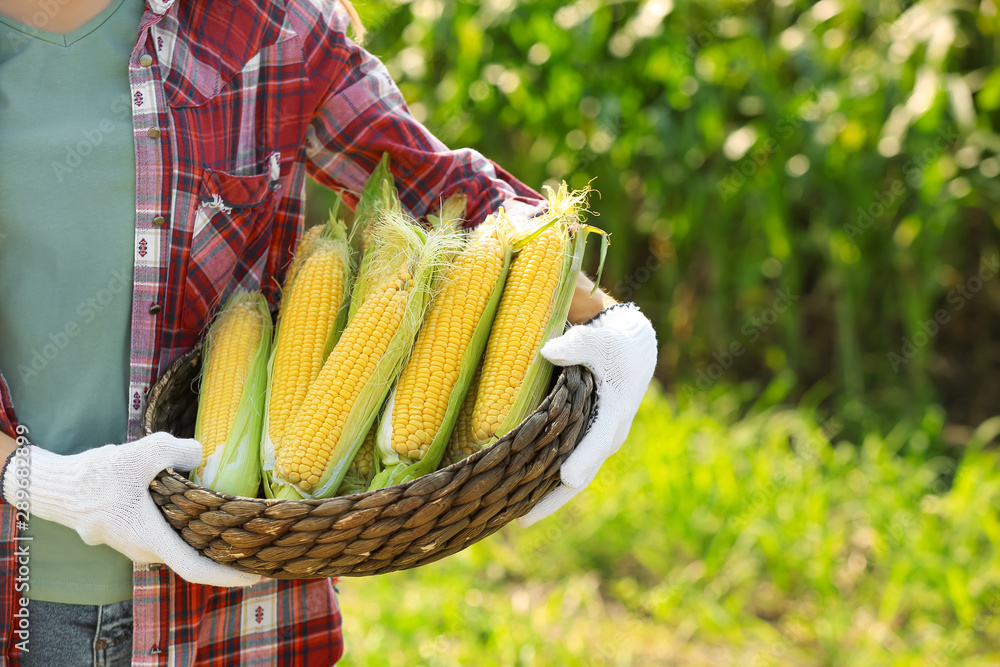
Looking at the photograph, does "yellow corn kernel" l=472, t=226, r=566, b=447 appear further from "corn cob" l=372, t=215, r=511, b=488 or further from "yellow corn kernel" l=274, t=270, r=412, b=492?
"yellow corn kernel" l=274, t=270, r=412, b=492

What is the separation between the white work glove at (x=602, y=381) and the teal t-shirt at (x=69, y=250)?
593 mm

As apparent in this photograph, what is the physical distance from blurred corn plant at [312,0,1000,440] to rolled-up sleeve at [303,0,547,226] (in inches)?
98.7

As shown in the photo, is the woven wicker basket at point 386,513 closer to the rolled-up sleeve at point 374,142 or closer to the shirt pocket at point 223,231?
the shirt pocket at point 223,231

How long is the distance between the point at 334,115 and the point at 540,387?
0.52 m

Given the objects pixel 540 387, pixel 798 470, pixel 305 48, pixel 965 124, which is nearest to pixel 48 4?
pixel 305 48

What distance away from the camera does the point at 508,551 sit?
2.88 m

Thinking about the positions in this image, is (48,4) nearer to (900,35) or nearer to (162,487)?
(162,487)

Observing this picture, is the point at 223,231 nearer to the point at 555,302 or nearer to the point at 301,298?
the point at 301,298

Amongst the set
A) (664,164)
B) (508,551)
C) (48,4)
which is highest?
(48,4)

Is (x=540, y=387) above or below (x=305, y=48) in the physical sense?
below

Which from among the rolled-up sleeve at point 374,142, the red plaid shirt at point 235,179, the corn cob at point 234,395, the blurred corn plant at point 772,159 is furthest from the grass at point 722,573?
the rolled-up sleeve at point 374,142

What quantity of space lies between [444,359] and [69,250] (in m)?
0.52

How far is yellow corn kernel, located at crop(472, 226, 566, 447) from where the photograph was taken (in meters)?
1.12

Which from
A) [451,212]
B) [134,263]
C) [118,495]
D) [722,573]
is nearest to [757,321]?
[722,573]
